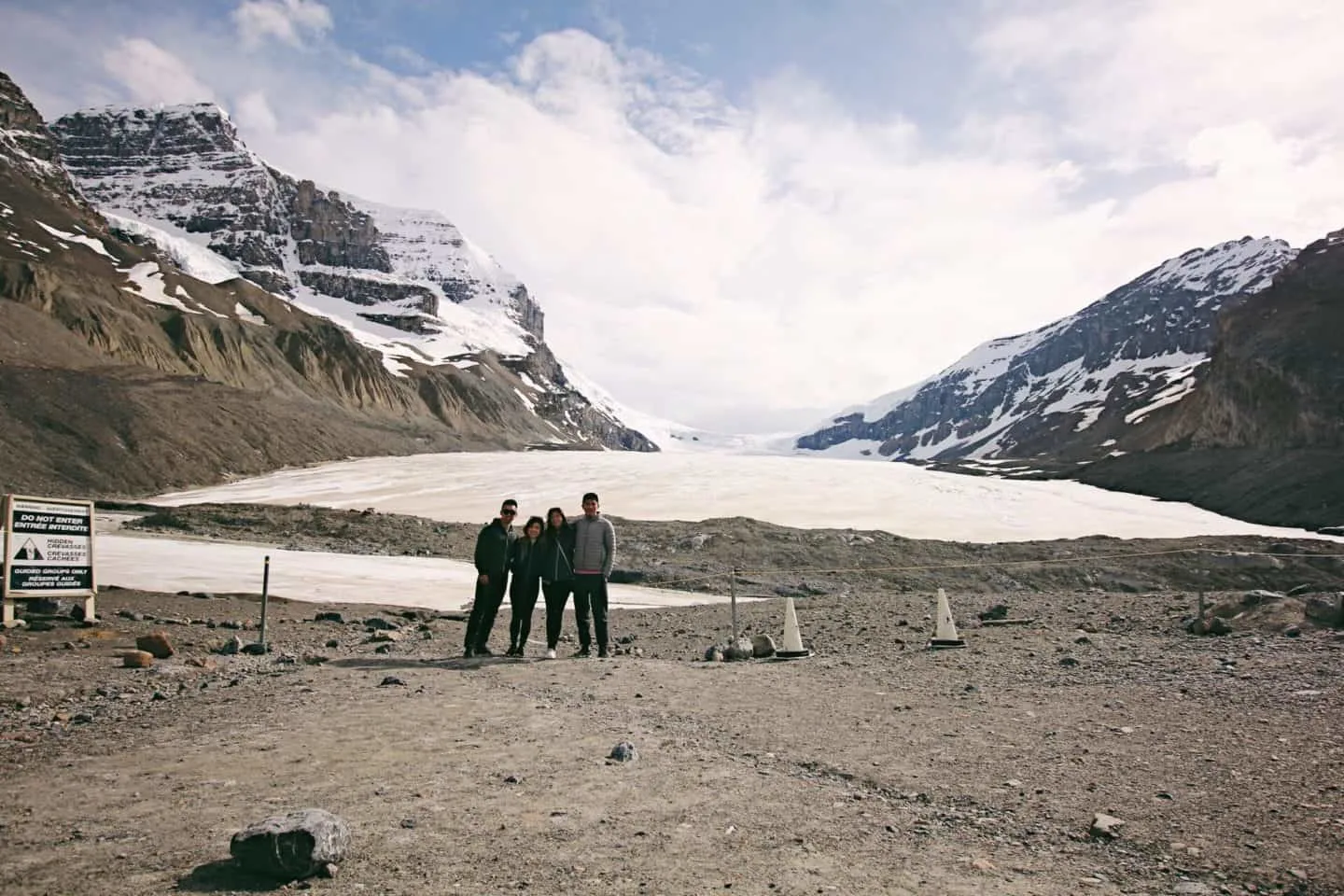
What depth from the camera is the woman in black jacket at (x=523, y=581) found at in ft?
38.0

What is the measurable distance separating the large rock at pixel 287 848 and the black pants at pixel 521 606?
295 inches

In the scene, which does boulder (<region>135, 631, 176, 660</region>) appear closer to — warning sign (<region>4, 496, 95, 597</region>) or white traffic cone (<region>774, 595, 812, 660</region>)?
warning sign (<region>4, 496, 95, 597</region>)

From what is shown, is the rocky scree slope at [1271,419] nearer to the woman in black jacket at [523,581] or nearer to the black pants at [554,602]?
the black pants at [554,602]

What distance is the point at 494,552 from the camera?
11.3 meters

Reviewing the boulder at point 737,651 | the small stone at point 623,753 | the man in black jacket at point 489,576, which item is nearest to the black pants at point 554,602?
the man in black jacket at point 489,576

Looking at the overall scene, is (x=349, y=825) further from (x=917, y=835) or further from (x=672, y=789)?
(x=917, y=835)

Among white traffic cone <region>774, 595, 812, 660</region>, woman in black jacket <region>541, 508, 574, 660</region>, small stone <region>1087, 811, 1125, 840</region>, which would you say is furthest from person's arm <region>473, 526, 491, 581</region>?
small stone <region>1087, 811, 1125, 840</region>

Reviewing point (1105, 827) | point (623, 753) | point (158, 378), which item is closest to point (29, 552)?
point (623, 753)

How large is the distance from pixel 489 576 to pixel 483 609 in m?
0.64

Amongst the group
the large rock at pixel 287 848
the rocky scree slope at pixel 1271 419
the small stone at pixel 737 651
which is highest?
the rocky scree slope at pixel 1271 419

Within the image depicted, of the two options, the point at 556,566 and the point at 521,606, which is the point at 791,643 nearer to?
the point at 556,566

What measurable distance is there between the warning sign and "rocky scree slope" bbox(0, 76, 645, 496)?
32375mm

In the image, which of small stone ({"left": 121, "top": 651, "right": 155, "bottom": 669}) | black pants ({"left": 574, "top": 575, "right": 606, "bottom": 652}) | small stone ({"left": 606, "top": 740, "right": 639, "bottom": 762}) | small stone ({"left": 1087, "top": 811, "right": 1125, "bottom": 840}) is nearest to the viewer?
small stone ({"left": 1087, "top": 811, "right": 1125, "bottom": 840})

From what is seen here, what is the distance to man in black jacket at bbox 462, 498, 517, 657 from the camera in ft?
36.9
